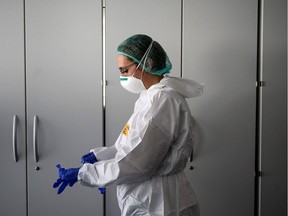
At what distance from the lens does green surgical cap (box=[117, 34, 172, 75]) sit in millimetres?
1214

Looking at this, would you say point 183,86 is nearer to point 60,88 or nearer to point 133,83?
point 133,83

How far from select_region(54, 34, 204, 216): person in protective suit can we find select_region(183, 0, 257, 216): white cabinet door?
1.69ft

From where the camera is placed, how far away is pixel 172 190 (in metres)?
1.14

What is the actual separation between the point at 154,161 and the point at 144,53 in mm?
517

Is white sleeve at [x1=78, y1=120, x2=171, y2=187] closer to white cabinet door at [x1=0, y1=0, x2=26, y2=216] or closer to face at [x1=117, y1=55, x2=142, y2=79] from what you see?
face at [x1=117, y1=55, x2=142, y2=79]

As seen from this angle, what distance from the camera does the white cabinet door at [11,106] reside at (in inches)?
67.6

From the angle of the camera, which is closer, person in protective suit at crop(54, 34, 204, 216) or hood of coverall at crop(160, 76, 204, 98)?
person in protective suit at crop(54, 34, 204, 216)

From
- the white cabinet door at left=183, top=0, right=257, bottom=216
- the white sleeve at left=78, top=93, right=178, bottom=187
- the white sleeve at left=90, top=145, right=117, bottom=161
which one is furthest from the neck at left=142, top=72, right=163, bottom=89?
the white cabinet door at left=183, top=0, right=257, bottom=216

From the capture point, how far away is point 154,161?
1052 mm

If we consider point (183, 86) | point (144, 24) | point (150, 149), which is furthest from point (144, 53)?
point (144, 24)

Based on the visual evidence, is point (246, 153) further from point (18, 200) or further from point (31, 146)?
point (18, 200)

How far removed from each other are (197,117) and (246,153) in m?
0.43

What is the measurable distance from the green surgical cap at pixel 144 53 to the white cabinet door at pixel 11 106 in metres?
0.90

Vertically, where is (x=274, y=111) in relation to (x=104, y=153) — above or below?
above
